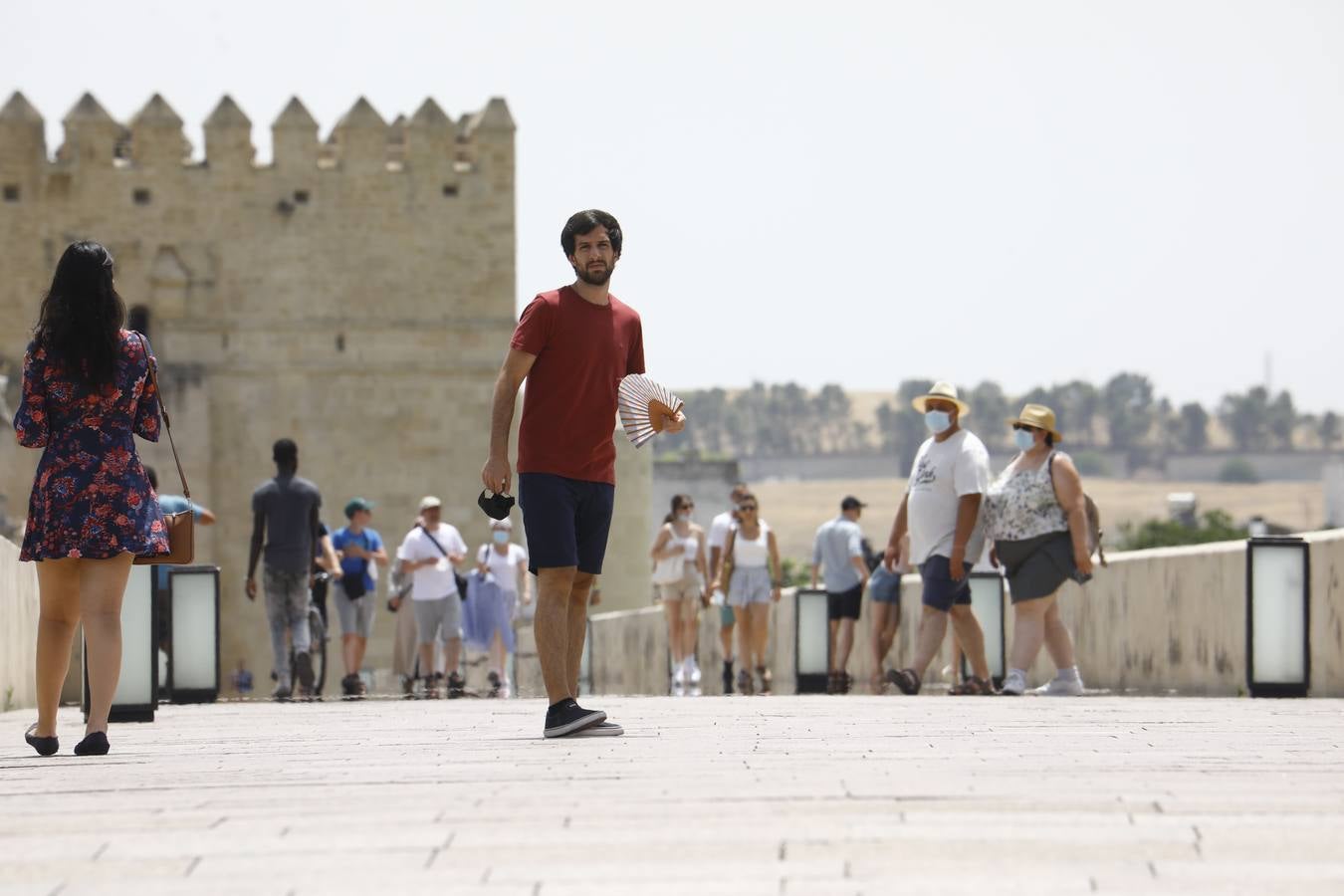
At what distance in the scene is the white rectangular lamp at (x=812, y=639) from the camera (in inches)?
623

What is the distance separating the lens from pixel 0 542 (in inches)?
423

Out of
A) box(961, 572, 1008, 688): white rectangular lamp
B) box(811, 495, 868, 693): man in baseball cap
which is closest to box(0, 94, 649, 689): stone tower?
box(811, 495, 868, 693): man in baseball cap

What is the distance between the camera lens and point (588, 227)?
7219 mm

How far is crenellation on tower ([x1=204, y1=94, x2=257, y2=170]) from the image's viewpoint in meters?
40.7

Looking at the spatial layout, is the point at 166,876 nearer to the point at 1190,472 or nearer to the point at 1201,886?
the point at 1201,886

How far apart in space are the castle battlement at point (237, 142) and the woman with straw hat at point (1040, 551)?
1218 inches

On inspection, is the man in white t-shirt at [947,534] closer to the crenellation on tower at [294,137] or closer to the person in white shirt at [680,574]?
the person in white shirt at [680,574]

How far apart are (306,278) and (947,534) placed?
102 feet

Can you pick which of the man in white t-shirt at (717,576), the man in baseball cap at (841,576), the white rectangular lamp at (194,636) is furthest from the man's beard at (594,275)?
the man in white t-shirt at (717,576)

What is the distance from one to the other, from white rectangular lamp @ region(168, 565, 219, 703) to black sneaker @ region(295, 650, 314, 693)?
1420 millimetres

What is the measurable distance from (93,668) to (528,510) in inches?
54.8

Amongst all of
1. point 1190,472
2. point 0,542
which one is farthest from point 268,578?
point 1190,472

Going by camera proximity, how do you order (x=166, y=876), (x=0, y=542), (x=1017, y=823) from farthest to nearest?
(x=0, y=542), (x=1017, y=823), (x=166, y=876)

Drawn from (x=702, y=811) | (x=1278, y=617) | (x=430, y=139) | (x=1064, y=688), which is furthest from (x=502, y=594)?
(x=430, y=139)
